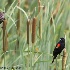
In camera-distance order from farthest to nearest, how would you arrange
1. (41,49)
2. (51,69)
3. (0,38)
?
(0,38) < (51,69) < (41,49)

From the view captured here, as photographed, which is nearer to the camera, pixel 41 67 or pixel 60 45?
pixel 60 45

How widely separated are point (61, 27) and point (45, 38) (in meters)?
0.30

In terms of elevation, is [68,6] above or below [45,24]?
above

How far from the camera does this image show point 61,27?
6.95ft

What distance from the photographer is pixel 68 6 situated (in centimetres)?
209

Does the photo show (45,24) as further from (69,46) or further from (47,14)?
(69,46)

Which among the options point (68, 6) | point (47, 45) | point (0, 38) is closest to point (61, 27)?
point (68, 6)

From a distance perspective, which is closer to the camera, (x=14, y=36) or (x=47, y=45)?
(x=47, y=45)

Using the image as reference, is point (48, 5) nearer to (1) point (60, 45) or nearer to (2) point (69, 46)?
(2) point (69, 46)

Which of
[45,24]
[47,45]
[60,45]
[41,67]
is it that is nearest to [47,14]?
[45,24]

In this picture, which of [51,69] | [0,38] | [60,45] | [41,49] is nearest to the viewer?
[60,45]

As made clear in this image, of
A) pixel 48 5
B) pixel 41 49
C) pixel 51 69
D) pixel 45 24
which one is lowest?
pixel 51 69

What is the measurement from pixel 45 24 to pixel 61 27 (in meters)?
0.26

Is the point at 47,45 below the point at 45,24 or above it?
below
